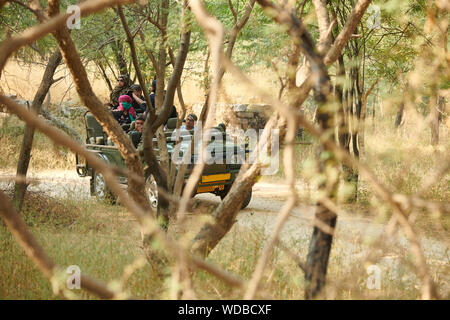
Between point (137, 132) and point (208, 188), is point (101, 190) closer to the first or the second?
point (137, 132)

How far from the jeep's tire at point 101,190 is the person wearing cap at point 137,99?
179 centimetres

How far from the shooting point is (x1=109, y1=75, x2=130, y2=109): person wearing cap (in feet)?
36.0

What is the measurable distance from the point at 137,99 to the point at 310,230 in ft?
15.6

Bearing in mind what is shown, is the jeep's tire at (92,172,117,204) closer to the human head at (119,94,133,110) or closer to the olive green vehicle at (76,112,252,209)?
the olive green vehicle at (76,112,252,209)

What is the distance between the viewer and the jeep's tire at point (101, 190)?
9211 millimetres

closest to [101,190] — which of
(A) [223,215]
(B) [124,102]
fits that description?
(B) [124,102]

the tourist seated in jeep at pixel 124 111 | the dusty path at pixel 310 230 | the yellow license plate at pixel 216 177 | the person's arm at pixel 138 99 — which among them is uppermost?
the person's arm at pixel 138 99

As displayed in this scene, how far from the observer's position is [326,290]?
317cm

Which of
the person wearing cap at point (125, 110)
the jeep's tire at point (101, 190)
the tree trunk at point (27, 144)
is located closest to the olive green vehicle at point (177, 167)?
Result: the jeep's tire at point (101, 190)

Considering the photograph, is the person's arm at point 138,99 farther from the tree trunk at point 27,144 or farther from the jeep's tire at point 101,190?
the tree trunk at point 27,144

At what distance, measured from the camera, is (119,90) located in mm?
11289
